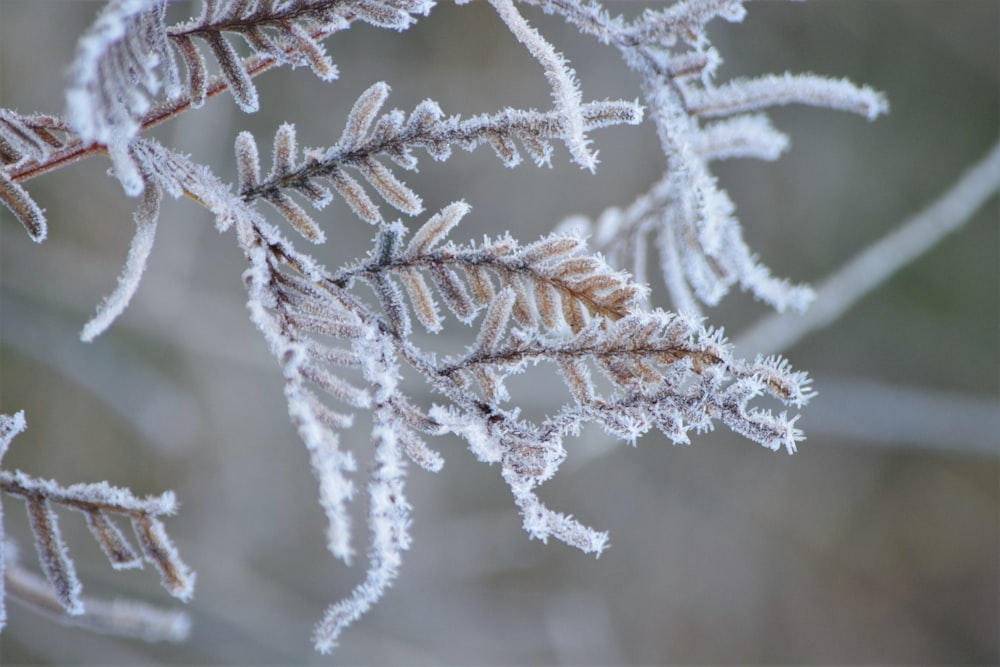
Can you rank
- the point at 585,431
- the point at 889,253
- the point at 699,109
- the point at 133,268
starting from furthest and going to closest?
the point at 585,431
the point at 889,253
the point at 699,109
the point at 133,268

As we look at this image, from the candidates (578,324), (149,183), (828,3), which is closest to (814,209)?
(828,3)

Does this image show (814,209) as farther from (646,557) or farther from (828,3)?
(646,557)

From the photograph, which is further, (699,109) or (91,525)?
(699,109)

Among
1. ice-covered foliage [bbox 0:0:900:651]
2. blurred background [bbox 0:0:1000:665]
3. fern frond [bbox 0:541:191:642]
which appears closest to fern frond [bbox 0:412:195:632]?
ice-covered foliage [bbox 0:0:900:651]

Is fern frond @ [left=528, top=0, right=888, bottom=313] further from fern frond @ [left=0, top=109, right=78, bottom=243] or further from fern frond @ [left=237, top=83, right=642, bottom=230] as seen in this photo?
fern frond @ [left=0, top=109, right=78, bottom=243]

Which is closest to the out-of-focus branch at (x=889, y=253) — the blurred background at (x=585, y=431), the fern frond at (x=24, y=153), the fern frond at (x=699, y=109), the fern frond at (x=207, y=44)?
the blurred background at (x=585, y=431)

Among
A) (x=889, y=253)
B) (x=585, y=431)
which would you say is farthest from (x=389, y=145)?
(x=585, y=431)

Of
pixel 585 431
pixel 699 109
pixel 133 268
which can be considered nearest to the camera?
pixel 133 268

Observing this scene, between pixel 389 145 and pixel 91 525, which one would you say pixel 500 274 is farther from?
pixel 91 525
